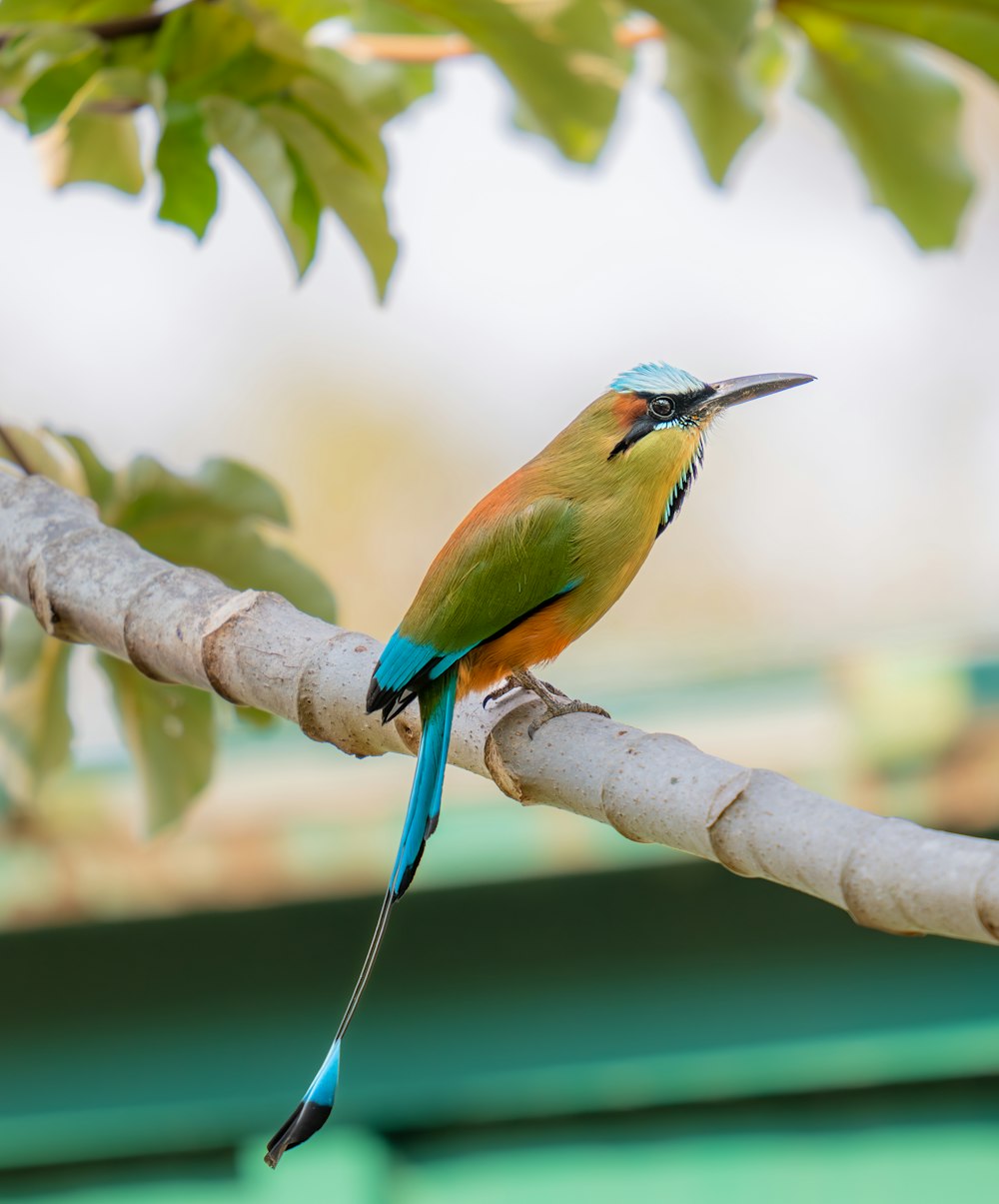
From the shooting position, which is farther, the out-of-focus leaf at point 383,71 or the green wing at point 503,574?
the out-of-focus leaf at point 383,71

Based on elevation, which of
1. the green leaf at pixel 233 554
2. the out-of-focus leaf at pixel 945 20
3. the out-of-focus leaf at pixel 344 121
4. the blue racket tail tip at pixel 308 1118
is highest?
the out-of-focus leaf at pixel 945 20

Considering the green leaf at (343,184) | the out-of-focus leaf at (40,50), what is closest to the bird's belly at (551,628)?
the green leaf at (343,184)

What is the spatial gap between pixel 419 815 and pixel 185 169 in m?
0.84

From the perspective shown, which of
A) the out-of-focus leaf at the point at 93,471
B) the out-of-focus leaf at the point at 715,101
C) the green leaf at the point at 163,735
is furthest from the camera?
the out-of-focus leaf at the point at 715,101

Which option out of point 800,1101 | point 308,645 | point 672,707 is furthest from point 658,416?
point 800,1101

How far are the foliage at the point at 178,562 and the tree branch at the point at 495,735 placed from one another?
34 cm

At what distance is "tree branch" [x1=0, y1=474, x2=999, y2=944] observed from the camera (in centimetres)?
96

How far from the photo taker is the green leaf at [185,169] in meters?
1.74

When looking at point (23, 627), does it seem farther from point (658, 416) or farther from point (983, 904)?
point (983, 904)

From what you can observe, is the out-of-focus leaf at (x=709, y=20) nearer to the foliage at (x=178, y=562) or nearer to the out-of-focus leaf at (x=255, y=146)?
the out-of-focus leaf at (x=255, y=146)

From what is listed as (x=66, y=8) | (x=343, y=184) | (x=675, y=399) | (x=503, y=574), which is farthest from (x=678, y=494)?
(x=66, y=8)

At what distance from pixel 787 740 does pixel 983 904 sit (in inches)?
74.8

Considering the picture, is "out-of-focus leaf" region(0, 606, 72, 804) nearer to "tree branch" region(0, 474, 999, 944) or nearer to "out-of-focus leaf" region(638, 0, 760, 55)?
"tree branch" region(0, 474, 999, 944)

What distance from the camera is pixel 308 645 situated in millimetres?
1425
